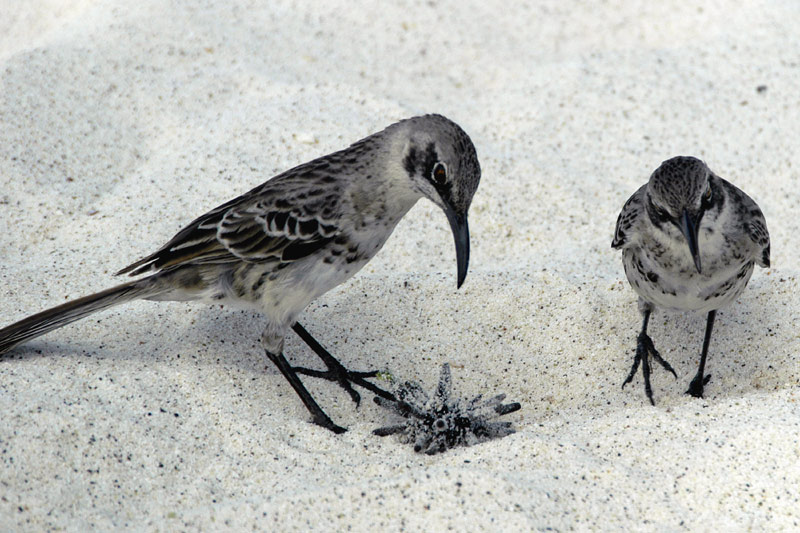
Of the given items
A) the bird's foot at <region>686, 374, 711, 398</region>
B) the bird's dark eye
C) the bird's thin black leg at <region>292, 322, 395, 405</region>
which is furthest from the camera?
the bird's thin black leg at <region>292, 322, 395, 405</region>

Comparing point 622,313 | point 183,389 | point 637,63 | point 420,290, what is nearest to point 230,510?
point 183,389

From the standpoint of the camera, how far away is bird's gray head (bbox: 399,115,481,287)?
3863 mm

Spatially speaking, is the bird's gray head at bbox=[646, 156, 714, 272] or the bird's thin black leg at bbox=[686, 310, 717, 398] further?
the bird's thin black leg at bbox=[686, 310, 717, 398]

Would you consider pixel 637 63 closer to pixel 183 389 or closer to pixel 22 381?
pixel 183 389

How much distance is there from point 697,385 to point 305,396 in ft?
7.03

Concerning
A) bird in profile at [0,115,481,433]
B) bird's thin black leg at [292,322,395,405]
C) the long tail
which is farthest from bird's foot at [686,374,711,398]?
the long tail

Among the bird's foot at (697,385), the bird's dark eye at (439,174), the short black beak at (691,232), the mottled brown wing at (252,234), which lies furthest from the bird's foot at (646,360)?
the mottled brown wing at (252,234)

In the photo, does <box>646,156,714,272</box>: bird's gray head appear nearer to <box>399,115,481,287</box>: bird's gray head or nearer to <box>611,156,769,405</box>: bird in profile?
<box>611,156,769,405</box>: bird in profile

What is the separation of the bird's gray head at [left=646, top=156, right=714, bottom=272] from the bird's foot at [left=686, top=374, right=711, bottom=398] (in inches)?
32.5

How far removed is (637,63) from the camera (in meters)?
7.30

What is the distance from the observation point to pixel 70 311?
13.8ft

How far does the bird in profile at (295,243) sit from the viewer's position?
413 cm

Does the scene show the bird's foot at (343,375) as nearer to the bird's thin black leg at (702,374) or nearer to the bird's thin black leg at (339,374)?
the bird's thin black leg at (339,374)

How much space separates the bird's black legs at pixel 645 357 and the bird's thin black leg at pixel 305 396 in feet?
5.50
